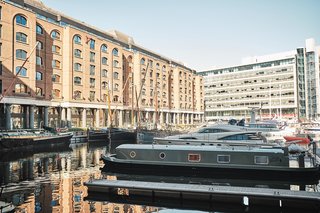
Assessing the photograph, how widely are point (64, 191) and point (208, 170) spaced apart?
10.4 m

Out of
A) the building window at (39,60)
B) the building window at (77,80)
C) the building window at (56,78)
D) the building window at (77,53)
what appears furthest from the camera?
the building window at (77,53)

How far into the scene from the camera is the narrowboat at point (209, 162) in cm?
2002

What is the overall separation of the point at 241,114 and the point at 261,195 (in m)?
132

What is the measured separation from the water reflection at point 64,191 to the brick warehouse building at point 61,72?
1932 centimetres

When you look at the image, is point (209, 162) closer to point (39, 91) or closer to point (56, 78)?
point (39, 91)

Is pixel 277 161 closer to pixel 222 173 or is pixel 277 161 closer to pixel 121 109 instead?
pixel 222 173

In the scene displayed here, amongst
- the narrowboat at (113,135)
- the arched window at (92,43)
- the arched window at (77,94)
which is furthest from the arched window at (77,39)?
the narrowboat at (113,135)

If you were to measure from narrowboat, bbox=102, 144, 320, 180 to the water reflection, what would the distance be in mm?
1490

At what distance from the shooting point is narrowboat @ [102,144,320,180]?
2002 cm

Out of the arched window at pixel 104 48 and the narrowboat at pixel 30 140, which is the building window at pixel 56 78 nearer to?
the arched window at pixel 104 48

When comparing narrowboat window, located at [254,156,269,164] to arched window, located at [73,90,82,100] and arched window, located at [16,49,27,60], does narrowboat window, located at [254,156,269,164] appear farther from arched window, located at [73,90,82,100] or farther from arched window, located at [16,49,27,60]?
arched window, located at [73,90,82,100]

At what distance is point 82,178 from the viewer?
67.6 feet

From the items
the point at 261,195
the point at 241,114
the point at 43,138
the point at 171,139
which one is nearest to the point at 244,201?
the point at 261,195

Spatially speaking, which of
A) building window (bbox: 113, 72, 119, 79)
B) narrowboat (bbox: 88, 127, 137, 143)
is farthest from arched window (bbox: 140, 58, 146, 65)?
narrowboat (bbox: 88, 127, 137, 143)
